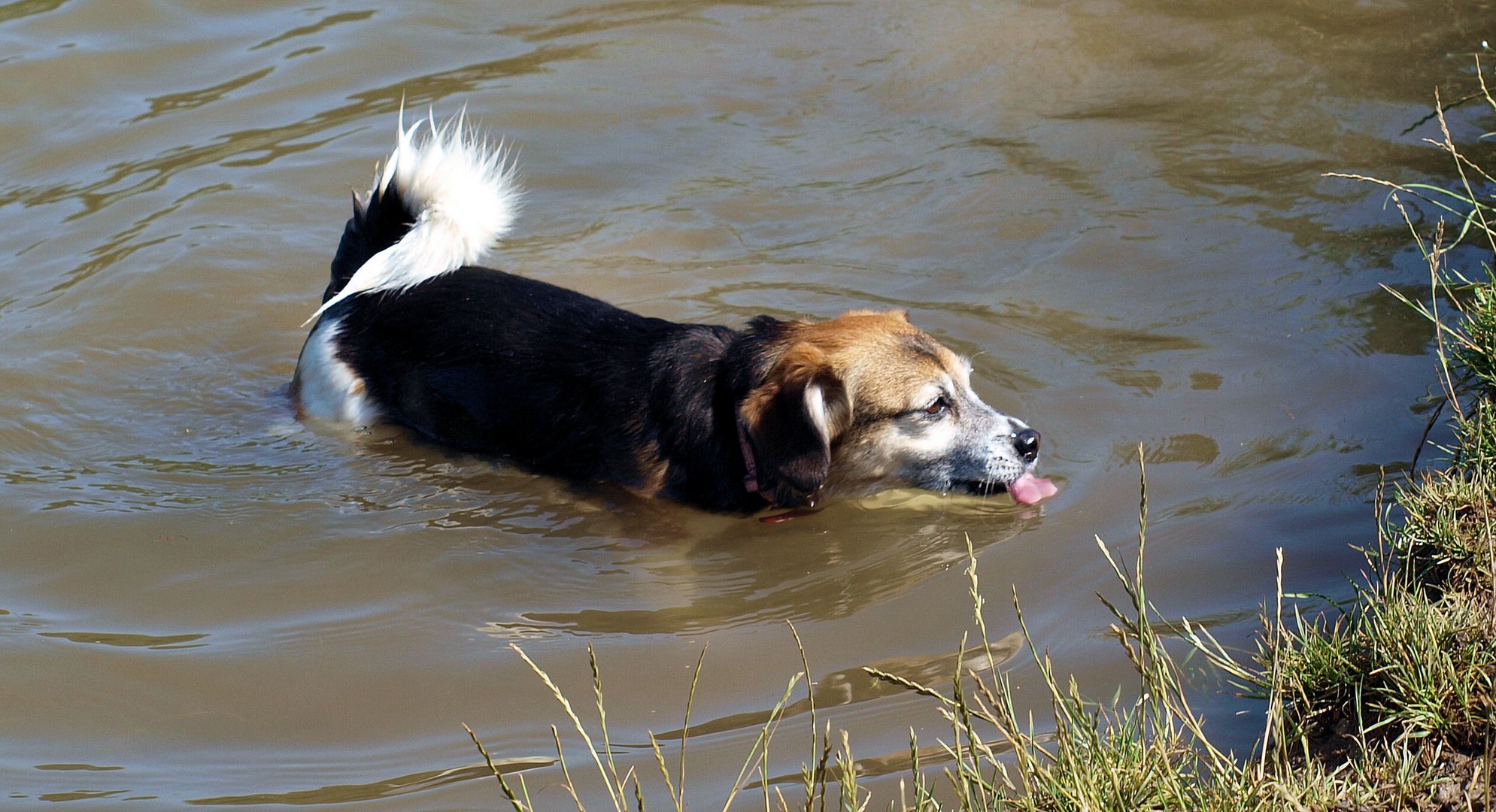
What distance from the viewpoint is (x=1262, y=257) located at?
252 inches

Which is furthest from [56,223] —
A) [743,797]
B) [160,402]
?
[743,797]

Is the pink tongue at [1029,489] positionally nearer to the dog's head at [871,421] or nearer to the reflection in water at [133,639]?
the dog's head at [871,421]

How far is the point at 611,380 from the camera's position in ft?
17.2

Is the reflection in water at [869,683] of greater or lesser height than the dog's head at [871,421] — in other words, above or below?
below

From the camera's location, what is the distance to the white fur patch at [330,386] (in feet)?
18.5

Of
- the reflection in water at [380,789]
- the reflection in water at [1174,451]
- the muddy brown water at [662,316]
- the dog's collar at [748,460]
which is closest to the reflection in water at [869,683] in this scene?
the muddy brown water at [662,316]

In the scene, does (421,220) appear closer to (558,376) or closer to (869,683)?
(558,376)

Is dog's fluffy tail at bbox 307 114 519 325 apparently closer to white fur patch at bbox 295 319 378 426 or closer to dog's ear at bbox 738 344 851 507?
white fur patch at bbox 295 319 378 426

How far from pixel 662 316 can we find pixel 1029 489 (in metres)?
2.31

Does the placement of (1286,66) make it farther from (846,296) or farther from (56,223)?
(56,223)

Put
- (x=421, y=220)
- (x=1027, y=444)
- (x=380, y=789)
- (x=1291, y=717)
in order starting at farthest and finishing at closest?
(x=421, y=220) → (x=1027, y=444) → (x=380, y=789) → (x=1291, y=717)

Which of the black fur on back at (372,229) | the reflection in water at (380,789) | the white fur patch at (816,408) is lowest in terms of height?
the reflection in water at (380,789)

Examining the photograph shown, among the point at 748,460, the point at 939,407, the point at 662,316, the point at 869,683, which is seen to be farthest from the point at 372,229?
the point at 869,683

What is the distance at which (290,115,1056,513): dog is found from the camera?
4973 mm
